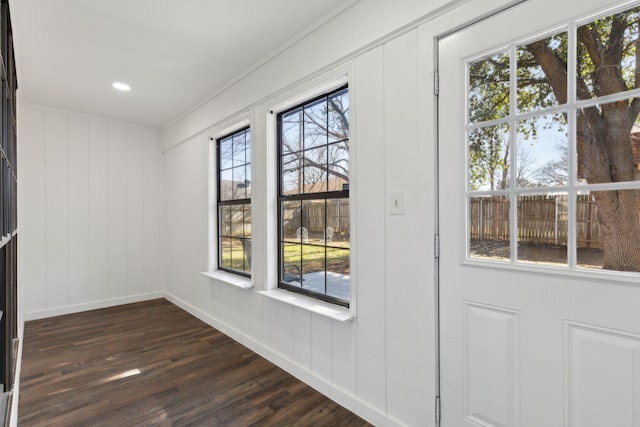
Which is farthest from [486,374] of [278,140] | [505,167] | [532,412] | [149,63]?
[149,63]

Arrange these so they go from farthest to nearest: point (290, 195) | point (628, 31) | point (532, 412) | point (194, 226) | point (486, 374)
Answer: point (194, 226), point (290, 195), point (486, 374), point (532, 412), point (628, 31)

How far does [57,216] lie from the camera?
4156 mm

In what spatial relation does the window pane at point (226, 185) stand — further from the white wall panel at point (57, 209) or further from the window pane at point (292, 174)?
the white wall panel at point (57, 209)

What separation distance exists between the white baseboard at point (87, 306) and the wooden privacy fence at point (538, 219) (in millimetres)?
4849

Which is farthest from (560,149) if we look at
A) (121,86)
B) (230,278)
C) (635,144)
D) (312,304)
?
(121,86)

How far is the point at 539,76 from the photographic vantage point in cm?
134

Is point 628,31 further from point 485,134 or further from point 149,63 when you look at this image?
point 149,63

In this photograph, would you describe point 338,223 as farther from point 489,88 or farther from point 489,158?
point 489,88

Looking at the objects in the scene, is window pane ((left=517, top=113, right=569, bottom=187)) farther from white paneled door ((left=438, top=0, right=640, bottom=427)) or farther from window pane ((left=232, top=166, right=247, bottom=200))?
window pane ((left=232, top=166, right=247, bottom=200))

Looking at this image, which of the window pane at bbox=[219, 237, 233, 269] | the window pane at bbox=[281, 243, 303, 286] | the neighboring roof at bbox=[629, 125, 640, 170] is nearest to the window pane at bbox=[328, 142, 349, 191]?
the window pane at bbox=[281, 243, 303, 286]

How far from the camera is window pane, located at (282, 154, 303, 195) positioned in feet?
8.74

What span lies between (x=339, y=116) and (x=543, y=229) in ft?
4.91

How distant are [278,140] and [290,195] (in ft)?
1.71

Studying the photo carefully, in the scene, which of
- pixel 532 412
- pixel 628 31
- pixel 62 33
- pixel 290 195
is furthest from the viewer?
pixel 290 195
